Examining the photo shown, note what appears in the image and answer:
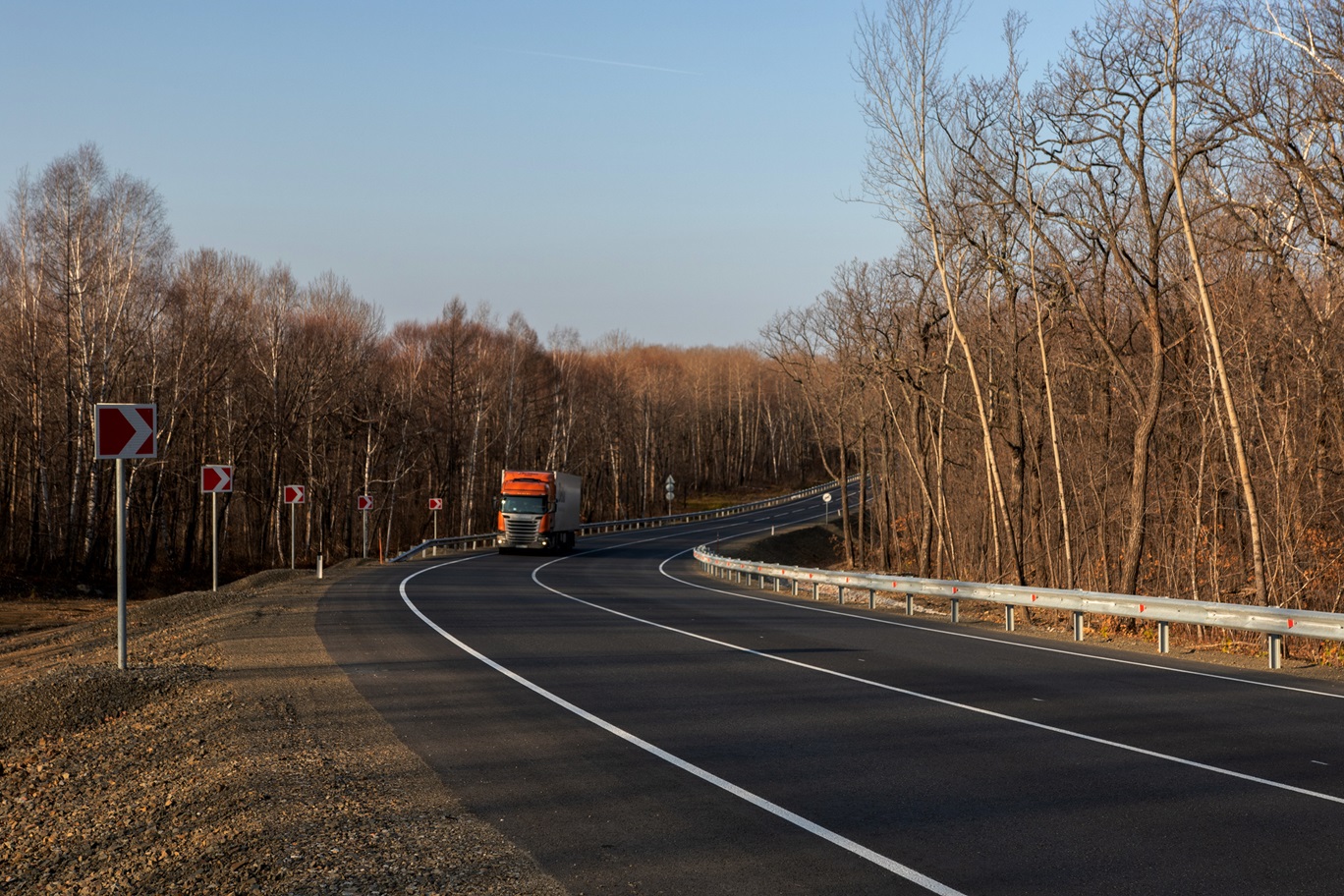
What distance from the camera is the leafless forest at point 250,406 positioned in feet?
130

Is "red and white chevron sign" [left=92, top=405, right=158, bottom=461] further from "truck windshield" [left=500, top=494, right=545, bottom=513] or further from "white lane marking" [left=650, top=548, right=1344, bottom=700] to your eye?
"truck windshield" [left=500, top=494, right=545, bottom=513]

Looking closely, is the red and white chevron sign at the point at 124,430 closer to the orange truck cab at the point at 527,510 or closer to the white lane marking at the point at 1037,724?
the white lane marking at the point at 1037,724

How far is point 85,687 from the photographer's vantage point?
11.5 m

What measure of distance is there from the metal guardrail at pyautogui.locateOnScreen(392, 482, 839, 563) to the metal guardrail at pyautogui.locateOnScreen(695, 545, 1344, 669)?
83.1 ft

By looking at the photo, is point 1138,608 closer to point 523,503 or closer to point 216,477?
point 216,477

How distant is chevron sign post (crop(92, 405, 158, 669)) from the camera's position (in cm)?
1243

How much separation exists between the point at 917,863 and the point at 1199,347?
2538 centimetres

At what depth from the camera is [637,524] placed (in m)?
81.4

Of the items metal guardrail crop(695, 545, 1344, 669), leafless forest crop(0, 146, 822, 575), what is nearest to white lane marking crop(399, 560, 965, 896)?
metal guardrail crop(695, 545, 1344, 669)

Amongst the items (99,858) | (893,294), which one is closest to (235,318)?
(893,294)

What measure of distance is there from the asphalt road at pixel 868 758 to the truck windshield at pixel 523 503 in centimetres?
3077

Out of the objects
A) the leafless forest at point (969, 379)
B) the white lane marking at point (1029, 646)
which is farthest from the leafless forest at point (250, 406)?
the white lane marking at point (1029, 646)

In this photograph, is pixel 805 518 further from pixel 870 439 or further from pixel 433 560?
pixel 433 560

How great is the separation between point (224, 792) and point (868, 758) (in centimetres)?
474
